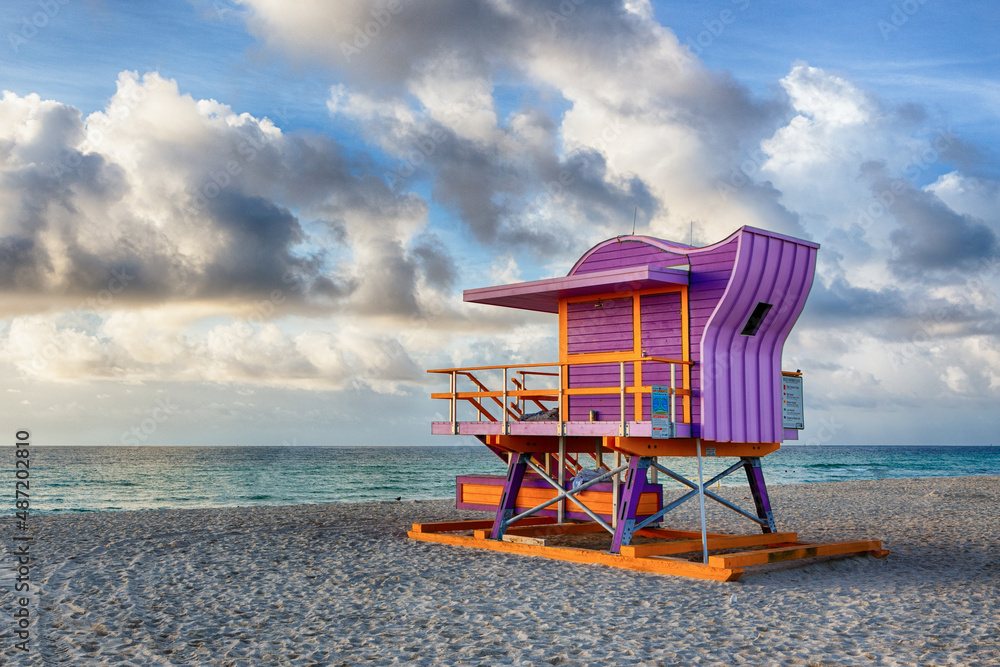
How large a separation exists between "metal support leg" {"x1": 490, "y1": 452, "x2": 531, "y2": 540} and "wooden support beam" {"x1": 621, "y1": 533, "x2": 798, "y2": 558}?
2.66 metres

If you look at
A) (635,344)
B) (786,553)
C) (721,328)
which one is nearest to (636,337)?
(635,344)

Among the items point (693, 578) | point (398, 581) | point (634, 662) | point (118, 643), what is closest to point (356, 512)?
point (398, 581)

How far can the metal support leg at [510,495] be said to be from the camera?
14336 mm

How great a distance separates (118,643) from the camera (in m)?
7.94

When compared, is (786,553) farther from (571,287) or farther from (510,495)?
(571,287)

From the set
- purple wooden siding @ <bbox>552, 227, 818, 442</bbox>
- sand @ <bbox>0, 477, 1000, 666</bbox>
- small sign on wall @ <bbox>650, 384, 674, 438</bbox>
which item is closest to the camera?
sand @ <bbox>0, 477, 1000, 666</bbox>

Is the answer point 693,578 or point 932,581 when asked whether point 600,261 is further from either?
point 932,581

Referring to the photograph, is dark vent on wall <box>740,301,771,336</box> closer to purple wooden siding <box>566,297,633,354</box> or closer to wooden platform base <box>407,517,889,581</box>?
purple wooden siding <box>566,297,633,354</box>

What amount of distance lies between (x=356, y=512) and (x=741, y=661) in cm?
1532

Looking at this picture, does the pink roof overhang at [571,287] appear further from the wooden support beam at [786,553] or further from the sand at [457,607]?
the sand at [457,607]

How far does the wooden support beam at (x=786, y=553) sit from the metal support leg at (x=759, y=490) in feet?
2.39

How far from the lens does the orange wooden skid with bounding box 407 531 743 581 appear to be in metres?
11.2

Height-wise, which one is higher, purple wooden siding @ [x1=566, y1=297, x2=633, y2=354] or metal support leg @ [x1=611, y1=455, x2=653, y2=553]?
purple wooden siding @ [x1=566, y1=297, x2=633, y2=354]

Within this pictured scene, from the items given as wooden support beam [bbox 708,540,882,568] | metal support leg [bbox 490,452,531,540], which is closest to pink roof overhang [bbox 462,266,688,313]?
metal support leg [bbox 490,452,531,540]
